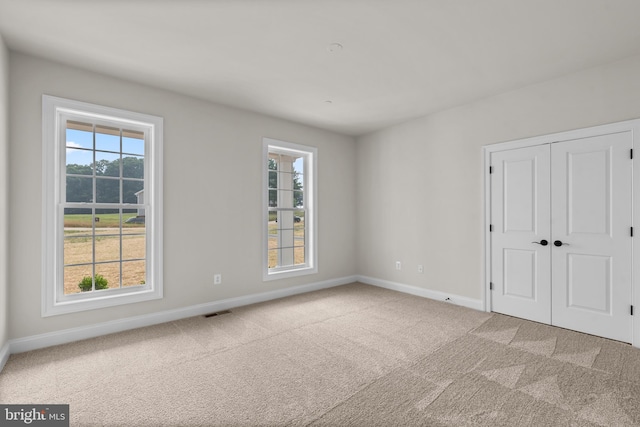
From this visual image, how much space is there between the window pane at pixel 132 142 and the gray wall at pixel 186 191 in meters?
0.28

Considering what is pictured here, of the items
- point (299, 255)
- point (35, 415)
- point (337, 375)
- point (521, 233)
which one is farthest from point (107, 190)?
point (521, 233)

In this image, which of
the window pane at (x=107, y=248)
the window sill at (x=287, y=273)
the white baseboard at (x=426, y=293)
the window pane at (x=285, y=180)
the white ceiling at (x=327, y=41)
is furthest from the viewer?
the window pane at (x=285, y=180)

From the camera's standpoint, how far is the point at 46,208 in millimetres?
2951

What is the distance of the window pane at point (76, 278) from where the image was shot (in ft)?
10.4

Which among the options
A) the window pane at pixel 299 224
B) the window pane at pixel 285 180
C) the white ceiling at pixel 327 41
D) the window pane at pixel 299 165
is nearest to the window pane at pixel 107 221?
the white ceiling at pixel 327 41

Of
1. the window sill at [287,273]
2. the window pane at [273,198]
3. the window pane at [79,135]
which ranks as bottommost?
the window sill at [287,273]

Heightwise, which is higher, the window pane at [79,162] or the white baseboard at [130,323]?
the window pane at [79,162]

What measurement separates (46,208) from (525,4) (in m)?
4.48

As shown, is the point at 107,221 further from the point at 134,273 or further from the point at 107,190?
the point at 134,273

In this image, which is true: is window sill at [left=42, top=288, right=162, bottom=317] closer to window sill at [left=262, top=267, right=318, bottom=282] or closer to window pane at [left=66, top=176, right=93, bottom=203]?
window pane at [left=66, top=176, right=93, bottom=203]

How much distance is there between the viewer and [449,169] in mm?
4434

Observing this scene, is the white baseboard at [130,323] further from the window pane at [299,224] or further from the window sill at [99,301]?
the window pane at [299,224]

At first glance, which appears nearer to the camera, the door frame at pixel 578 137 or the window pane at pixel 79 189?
the door frame at pixel 578 137

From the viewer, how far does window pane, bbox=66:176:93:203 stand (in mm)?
3188
